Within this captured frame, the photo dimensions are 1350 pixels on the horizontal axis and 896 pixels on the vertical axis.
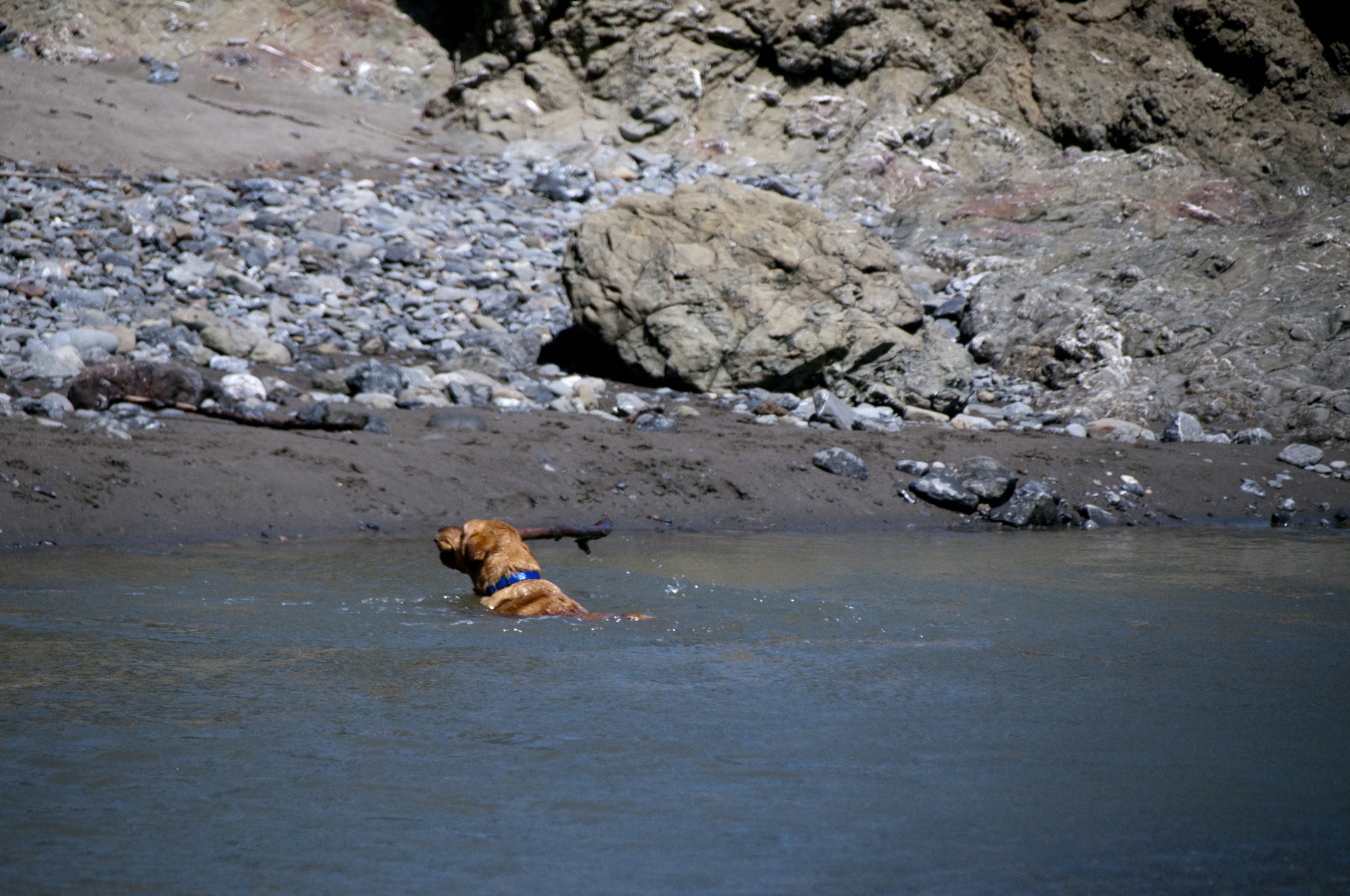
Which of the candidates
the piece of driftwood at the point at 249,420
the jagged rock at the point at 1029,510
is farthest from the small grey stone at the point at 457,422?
the jagged rock at the point at 1029,510

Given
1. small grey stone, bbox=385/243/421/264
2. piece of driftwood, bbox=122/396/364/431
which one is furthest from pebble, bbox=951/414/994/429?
small grey stone, bbox=385/243/421/264

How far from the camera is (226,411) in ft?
26.0

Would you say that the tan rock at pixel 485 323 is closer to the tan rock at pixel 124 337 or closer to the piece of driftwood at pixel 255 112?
the tan rock at pixel 124 337

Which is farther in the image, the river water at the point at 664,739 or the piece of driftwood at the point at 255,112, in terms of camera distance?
the piece of driftwood at the point at 255,112

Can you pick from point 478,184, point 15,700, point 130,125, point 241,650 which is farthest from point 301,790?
point 130,125

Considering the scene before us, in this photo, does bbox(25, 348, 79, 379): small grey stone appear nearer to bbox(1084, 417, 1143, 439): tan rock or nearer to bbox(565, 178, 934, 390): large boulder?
bbox(565, 178, 934, 390): large boulder

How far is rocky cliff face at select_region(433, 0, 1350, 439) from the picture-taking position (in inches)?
476

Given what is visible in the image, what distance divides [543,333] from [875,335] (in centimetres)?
342

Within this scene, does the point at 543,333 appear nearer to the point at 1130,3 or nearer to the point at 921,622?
the point at 921,622

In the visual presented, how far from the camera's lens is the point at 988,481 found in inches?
327

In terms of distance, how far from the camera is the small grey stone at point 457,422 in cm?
825

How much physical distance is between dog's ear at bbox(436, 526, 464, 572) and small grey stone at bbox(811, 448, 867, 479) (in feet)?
13.2

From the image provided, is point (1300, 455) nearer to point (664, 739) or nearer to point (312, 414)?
point (312, 414)

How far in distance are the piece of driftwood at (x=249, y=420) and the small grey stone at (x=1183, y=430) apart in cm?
744
